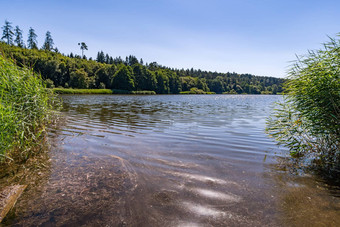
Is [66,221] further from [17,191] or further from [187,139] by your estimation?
[187,139]

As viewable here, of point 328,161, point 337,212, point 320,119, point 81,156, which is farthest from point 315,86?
point 81,156

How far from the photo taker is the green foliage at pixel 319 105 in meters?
6.83

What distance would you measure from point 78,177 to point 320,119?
860 centimetres

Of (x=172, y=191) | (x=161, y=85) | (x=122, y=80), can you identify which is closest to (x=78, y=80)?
(x=122, y=80)

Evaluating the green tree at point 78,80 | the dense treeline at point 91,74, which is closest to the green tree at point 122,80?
the dense treeline at point 91,74

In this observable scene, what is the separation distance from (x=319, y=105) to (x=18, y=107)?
11.1m

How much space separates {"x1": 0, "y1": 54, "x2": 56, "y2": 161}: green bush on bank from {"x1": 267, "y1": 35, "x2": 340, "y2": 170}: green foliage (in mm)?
9891

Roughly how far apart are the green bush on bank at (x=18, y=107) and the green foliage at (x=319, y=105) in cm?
989

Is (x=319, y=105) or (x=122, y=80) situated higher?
(x=122, y=80)

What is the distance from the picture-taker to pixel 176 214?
466cm

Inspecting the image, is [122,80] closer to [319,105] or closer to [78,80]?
[78,80]

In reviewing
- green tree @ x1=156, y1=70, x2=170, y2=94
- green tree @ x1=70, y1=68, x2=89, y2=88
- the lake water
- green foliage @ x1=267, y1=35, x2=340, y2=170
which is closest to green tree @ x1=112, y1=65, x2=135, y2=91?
green tree @ x1=70, y1=68, x2=89, y2=88

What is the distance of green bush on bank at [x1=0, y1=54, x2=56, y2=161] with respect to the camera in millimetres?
6117

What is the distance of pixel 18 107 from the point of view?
744 cm
